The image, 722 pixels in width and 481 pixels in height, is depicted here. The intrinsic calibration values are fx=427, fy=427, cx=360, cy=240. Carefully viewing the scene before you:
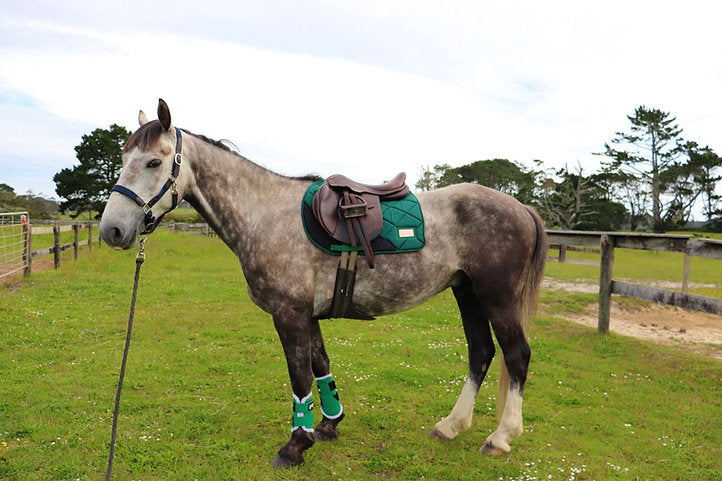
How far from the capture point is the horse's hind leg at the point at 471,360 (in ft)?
12.2

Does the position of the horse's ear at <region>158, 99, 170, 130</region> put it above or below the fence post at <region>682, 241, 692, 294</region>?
above

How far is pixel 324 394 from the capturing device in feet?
12.1

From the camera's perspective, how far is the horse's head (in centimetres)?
275

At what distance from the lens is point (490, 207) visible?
3428mm

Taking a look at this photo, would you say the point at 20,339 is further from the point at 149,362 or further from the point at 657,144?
the point at 657,144

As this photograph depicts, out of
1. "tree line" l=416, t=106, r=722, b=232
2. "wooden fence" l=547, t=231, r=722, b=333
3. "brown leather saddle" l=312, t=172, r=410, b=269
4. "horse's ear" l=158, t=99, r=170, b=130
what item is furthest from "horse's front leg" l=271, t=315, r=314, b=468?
"tree line" l=416, t=106, r=722, b=232

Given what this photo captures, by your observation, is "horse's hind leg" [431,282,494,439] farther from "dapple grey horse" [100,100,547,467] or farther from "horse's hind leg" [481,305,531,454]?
"horse's hind leg" [481,305,531,454]

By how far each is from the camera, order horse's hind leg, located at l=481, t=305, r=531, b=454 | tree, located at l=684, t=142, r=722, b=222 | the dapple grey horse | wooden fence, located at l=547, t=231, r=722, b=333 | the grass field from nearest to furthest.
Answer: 1. the dapple grey horse
2. the grass field
3. horse's hind leg, located at l=481, t=305, r=531, b=454
4. wooden fence, located at l=547, t=231, r=722, b=333
5. tree, located at l=684, t=142, r=722, b=222

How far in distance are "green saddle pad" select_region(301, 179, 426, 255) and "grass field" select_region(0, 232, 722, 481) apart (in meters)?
1.66

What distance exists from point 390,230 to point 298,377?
130 cm

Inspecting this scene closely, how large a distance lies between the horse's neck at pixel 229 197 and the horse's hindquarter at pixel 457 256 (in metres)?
0.94

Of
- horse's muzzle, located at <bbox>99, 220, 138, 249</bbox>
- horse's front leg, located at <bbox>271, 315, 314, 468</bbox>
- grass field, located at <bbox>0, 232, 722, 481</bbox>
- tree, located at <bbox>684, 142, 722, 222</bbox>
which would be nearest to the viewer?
horse's muzzle, located at <bbox>99, 220, 138, 249</bbox>

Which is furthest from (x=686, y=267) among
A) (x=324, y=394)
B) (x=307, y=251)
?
(x=307, y=251)

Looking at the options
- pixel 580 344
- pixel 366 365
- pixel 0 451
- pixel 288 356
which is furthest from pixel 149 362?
pixel 580 344
